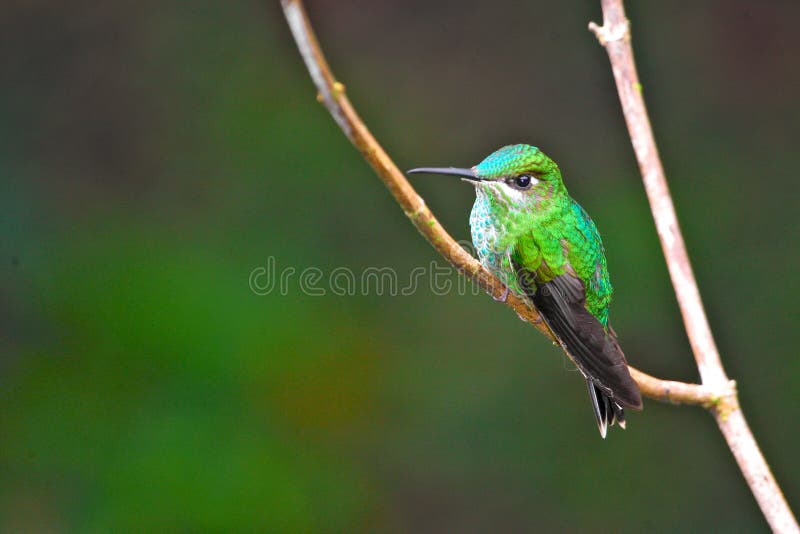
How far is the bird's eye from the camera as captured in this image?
1.58m

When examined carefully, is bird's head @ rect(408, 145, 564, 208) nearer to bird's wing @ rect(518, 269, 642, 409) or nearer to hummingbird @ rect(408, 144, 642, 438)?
hummingbird @ rect(408, 144, 642, 438)

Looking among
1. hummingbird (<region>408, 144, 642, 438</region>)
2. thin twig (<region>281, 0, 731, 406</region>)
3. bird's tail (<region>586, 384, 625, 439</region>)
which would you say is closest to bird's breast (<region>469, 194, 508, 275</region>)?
hummingbird (<region>408, 144, 642, 438</region>)

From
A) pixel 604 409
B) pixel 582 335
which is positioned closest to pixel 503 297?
pixel 582 335

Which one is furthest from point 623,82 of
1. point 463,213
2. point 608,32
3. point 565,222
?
point 463,213

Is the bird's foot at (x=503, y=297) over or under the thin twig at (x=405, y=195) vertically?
over

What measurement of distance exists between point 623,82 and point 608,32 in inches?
3.5

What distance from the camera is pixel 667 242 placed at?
137 centimetres

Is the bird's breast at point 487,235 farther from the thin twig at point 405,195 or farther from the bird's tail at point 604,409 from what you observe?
the bird's tail at point 604,409

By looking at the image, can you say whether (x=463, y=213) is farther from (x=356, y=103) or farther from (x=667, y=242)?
(x=667, y=242)

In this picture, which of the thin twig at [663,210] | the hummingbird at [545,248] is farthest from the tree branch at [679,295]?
the hummingbird at [545,248]

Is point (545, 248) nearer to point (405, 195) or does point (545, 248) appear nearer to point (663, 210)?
point (663, 210)

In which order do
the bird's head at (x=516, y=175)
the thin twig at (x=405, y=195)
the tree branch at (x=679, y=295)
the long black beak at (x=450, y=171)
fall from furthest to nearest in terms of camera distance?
the bird's head at (x=516, y=175) < the long black beak at (x=450, y=171) < the tree branch at (x=679, y=295) < the thin twig at (x=405, y=195)

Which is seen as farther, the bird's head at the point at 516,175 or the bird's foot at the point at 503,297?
the bird's head at the point at 516,175

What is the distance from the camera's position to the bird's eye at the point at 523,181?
1.58m
